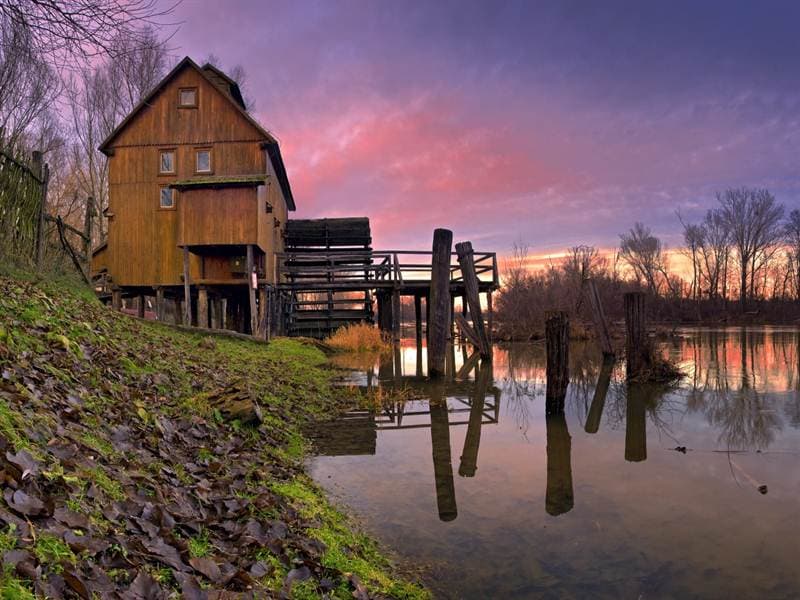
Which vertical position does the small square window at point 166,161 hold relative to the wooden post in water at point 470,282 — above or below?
above

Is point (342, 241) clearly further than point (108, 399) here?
Yes

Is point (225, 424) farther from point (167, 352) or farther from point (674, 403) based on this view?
point (674, 403)

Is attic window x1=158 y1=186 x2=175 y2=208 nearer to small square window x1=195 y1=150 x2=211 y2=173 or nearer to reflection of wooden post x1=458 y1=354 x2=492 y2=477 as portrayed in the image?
small square window x1=195 y1=150 x2=211 y2=173

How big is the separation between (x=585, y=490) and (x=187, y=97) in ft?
75.3

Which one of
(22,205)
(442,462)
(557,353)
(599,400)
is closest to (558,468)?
(442,462)

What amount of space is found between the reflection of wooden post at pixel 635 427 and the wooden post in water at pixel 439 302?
4475 millimetres

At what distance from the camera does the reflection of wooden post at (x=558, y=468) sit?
203 inches

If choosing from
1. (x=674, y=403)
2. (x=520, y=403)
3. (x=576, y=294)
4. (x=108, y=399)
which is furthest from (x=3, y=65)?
(x=576, y=294)

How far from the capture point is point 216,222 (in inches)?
813

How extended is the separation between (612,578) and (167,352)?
7694mm

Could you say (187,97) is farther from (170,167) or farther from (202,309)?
(202,309)

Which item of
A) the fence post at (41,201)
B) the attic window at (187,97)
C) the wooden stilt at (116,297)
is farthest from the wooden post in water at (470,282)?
the wooden stilt at (116,297)

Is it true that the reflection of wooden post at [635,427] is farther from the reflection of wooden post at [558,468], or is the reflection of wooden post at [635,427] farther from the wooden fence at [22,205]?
the wooden fence at [22,205]

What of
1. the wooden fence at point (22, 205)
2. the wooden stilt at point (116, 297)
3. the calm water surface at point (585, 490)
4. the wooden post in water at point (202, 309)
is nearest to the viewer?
the calm water surface at point (585, 490)
